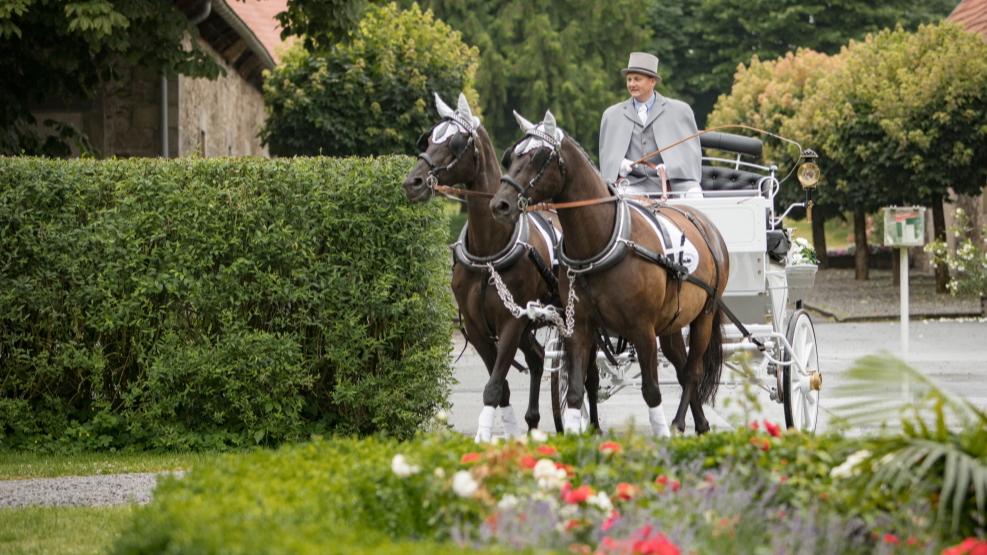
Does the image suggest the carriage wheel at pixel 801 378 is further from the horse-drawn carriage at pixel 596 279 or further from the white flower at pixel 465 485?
the white flower at pixel 465 485

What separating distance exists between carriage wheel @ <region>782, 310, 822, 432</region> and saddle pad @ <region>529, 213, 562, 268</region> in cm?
196

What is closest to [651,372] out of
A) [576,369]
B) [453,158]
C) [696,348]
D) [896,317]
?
[576,369]

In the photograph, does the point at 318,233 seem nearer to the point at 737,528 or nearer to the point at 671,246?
the point at 671,246

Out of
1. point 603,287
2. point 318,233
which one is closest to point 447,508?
point 603,287

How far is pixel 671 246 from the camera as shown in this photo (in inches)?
388

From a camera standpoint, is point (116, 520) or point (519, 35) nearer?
point (116, 520)

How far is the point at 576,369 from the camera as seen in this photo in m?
9.29

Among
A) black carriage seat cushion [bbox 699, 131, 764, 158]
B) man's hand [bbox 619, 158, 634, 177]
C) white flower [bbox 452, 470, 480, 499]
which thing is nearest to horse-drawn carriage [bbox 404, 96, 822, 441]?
man's hand [bbox 619, 158, 634, 177]

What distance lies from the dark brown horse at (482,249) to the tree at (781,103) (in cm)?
2988

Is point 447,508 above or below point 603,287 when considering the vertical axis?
below

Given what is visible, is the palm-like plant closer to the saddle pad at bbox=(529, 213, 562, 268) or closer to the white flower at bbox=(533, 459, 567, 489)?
the white flower at bbox=(533, 459, 567, 489)

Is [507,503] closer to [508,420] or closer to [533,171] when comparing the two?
[533,171]

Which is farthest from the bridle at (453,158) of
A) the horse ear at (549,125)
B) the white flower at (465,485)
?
the white flower at (465,485)

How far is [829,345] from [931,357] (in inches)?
106
